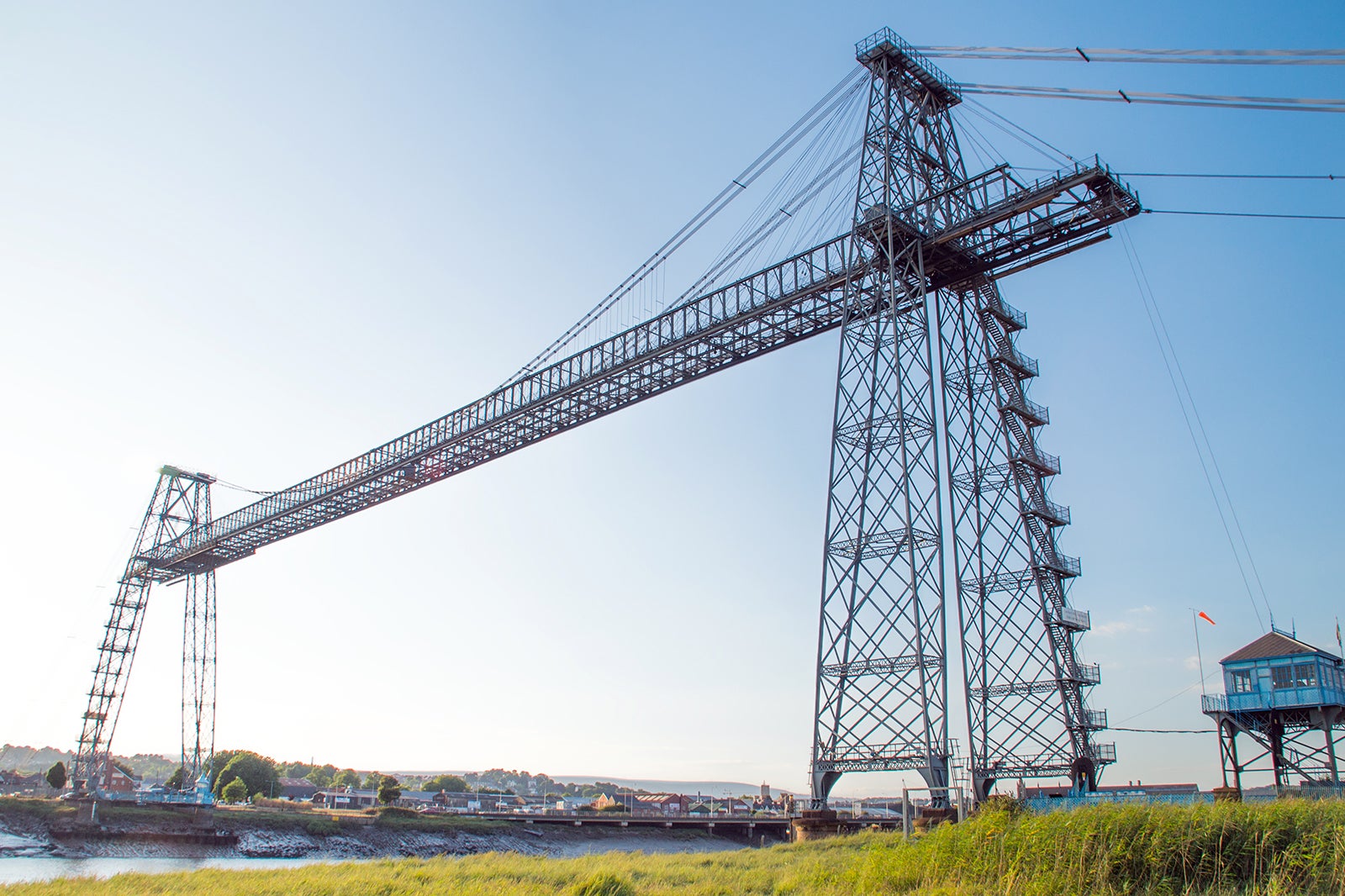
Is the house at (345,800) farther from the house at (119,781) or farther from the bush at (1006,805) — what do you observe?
the bush at (1006,805)

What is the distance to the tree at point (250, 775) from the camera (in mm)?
70125

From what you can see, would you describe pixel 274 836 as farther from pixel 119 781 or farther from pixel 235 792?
pixel 235 792

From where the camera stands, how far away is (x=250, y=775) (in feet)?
232

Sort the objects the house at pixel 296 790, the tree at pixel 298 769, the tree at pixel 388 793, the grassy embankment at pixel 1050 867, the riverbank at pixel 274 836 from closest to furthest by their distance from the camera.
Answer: the grassy embankment at pixel 1050 867 → the riverbank at pixel 274 836 → the tree at pixel 388 793 → the house at pixel 296 790 → the tree at pixel 298 769

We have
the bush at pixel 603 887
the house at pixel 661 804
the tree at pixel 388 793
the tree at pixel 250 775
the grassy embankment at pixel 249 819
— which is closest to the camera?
the bush at pixel 603 887

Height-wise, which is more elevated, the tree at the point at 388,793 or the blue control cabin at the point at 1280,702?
the blue control cabin at the point at 1280,702

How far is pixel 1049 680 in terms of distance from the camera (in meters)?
25.9

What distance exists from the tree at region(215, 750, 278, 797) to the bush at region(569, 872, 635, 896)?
66636 millimetres

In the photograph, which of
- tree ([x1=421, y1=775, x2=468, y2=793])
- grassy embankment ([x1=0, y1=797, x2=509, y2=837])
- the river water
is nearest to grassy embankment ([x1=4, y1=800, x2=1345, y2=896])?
the river water

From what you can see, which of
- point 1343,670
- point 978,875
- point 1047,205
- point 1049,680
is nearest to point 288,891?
point 978,875

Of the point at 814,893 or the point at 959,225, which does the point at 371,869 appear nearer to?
the point at 814,893

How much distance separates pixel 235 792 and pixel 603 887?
63.5m

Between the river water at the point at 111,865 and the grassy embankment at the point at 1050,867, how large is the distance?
18.3 meters

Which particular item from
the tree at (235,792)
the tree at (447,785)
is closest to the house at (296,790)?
the tree at (235,792)
